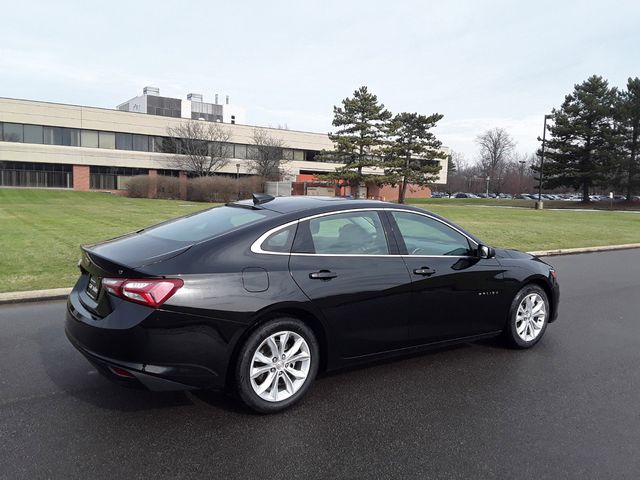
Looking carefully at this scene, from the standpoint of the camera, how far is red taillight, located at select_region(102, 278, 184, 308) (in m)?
3.11

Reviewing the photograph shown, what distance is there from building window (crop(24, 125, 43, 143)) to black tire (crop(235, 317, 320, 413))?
61.8 m

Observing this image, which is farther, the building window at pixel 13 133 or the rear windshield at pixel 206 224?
the building window at pixel 13 133

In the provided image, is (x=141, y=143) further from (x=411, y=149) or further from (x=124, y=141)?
(x=411, y=149)

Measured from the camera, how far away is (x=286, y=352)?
3.52 m

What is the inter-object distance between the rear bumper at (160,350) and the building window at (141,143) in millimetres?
62468

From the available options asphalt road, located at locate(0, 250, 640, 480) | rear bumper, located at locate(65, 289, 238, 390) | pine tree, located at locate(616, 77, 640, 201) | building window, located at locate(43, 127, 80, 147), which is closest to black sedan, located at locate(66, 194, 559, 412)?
rear bumper, located at locate(65, 289, 238, 390)

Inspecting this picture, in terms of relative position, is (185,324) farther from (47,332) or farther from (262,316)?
(47,332)

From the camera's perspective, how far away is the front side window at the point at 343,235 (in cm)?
379

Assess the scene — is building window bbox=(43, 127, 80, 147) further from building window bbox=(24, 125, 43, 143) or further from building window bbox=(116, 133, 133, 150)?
building window bbox=(116, 133, 133, 150)

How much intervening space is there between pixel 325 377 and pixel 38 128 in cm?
6178

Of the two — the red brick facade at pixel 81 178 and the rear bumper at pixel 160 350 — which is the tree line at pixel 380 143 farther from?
the rear bumper at pixel 160 350

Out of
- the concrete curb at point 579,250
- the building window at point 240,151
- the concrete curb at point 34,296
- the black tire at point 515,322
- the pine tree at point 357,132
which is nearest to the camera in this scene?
the black tire at point 515,322

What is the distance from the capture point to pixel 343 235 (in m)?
4.04

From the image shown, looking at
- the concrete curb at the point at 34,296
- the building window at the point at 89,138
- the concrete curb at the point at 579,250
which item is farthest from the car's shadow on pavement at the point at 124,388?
the building window at the point at 89,138
